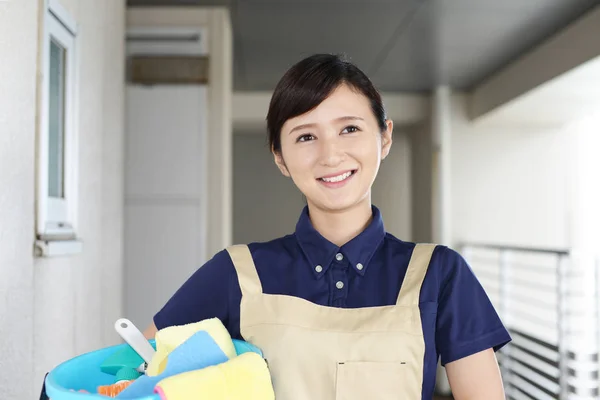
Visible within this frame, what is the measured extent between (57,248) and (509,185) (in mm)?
4743

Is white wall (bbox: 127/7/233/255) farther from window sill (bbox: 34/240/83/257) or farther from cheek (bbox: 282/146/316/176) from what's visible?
cheek (bbox: 282/146/316/176)

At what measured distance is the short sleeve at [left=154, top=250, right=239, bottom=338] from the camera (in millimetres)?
1042

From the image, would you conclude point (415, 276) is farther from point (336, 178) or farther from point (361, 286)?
point (336, 178)

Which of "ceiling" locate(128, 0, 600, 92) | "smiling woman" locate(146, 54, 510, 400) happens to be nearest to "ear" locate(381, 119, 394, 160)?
"smiling woman" locate(146, 54, 510, 400)

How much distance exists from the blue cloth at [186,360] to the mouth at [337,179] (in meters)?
0.34

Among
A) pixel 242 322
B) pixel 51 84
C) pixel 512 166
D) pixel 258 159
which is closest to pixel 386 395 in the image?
pixel 242 322

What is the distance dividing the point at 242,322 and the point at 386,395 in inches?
9.4

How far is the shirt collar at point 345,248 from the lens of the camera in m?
1.05

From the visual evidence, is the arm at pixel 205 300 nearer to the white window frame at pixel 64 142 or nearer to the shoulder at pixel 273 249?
the shoulder at pixel 273 249

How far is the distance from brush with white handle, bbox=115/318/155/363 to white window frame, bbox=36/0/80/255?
0.79 metres

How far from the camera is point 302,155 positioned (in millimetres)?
1014

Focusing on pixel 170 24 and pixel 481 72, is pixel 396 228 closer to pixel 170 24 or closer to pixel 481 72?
pixel 481 72

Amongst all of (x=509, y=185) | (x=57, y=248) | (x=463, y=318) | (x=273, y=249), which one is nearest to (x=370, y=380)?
(x=463, y=318)

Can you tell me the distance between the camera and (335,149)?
0.99 metres
